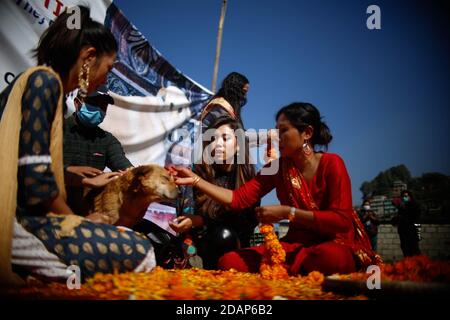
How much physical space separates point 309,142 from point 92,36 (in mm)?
2220

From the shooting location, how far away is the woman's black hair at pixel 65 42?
93.6 inches

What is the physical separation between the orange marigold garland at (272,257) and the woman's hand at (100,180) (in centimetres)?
140

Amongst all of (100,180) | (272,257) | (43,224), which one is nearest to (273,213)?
(272,257)

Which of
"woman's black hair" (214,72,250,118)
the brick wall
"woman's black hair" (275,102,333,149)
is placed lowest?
the brick wall

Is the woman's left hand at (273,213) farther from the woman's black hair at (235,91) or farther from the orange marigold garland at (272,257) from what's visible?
the woman's black hair at (235,91)

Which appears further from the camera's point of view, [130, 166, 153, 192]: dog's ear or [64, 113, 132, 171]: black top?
[64, 113, 132, 171]: black top

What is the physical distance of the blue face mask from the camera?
3701mm

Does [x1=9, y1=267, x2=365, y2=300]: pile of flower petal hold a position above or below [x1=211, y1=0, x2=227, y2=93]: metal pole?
below

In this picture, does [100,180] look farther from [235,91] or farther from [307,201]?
[235,91]

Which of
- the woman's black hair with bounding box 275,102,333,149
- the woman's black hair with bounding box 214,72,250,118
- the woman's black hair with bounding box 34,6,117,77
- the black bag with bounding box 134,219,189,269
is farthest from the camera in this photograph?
the woman's black hair with bounding box 214,72,250,118

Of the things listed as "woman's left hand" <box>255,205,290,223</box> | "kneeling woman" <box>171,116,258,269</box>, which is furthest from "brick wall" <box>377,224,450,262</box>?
"woman's left hand" <box>255,205,290,223</box>

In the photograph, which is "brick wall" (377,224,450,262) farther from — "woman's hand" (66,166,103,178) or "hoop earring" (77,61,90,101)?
"hoop earring" (77,61,90,101)

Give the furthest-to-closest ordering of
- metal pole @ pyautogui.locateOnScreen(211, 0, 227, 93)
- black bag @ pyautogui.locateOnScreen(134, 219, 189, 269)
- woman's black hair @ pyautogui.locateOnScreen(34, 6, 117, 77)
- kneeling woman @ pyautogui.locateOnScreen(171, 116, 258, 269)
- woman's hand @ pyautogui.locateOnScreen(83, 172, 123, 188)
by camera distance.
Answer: metal pole @ pyautogui.locateOnScreen(211, 0, 227, 93)
kneeling woman @ pyautogui.locateOnScreen(171, 116, 258, 269)
black bag @ pyautogui.locateOnScreen(134, 219, 189, 269)
woman's hand @ pyautogui.locateOnScreen(83, 172, 123, 188)
woman's black hair @ pyautogui.locateOnScreen(34, 6, 117, 77)
